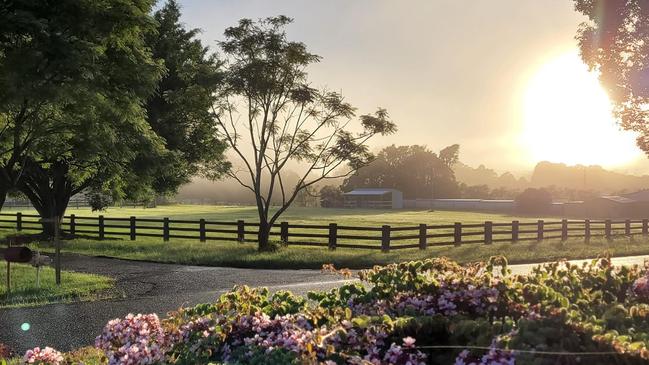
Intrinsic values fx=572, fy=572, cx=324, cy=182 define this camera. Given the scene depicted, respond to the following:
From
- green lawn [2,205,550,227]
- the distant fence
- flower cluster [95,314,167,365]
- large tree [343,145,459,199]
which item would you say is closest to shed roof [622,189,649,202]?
green lawn [2,205,550,227]

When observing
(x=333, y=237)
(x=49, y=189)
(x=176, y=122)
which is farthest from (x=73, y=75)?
(x=49, y=189)

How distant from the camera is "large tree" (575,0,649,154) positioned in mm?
19438

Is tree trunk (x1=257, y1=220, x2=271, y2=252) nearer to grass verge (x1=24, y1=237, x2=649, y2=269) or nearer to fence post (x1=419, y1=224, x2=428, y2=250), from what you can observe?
grass verge (x1=24, y1=237, x2=649, y2=269)

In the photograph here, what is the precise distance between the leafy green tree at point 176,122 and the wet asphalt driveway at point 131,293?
23.5 ft

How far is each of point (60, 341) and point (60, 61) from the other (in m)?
5.81

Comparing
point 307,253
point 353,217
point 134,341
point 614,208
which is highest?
point 134,341

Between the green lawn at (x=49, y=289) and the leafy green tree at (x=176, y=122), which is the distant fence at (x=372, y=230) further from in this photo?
the green lawn at (x=49, y=289)

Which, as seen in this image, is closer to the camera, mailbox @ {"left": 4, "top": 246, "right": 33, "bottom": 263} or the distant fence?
mailbox @ {"left": 4, "top": 246, "right": 33, "bottom": 263}

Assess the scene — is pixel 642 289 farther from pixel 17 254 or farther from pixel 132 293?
pixel 17 254

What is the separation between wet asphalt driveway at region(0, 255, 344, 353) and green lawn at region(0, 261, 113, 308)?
0.49 m

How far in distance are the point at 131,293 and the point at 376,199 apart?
95711mm

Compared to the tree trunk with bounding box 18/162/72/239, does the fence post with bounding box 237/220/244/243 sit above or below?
Answer: below

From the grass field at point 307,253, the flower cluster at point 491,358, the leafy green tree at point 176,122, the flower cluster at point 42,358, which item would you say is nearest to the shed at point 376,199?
the leafy green tree at point 176,122

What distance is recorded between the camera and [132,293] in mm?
11641
